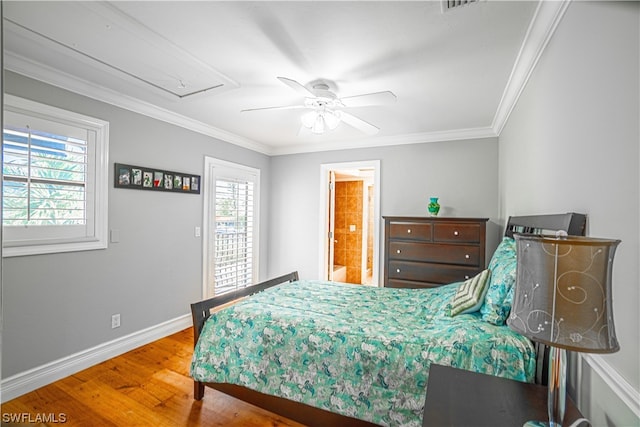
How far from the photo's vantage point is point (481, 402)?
1.13 metres

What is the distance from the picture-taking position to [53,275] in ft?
8.24

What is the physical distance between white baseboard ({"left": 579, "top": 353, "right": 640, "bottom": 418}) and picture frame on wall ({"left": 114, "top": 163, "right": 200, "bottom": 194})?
360 cm

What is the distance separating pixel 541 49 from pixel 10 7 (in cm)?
310

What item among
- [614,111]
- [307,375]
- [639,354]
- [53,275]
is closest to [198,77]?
[53,275]

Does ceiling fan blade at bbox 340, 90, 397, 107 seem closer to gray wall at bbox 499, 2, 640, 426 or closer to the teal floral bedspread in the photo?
gray wall at bbox 499, 2, 640, 426

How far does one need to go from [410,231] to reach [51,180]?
3.52 metres

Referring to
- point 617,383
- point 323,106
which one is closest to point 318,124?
point 323,106

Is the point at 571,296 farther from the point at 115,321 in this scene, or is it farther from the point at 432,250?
the point at 115,321

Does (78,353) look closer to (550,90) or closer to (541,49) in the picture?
(550,90)

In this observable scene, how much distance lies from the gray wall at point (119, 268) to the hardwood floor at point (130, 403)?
0.29 m

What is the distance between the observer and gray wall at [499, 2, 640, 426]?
0.97 metres

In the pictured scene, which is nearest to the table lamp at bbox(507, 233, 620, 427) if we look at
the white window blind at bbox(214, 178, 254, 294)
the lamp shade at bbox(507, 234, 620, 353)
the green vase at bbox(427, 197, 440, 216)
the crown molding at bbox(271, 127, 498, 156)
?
the lamp shade at bbox(507, 234, 620, 353)

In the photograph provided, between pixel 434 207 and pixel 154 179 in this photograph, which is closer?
pixel 154 179

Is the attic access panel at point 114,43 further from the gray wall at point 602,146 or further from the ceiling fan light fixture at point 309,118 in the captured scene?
the gray wall at point 602,146
